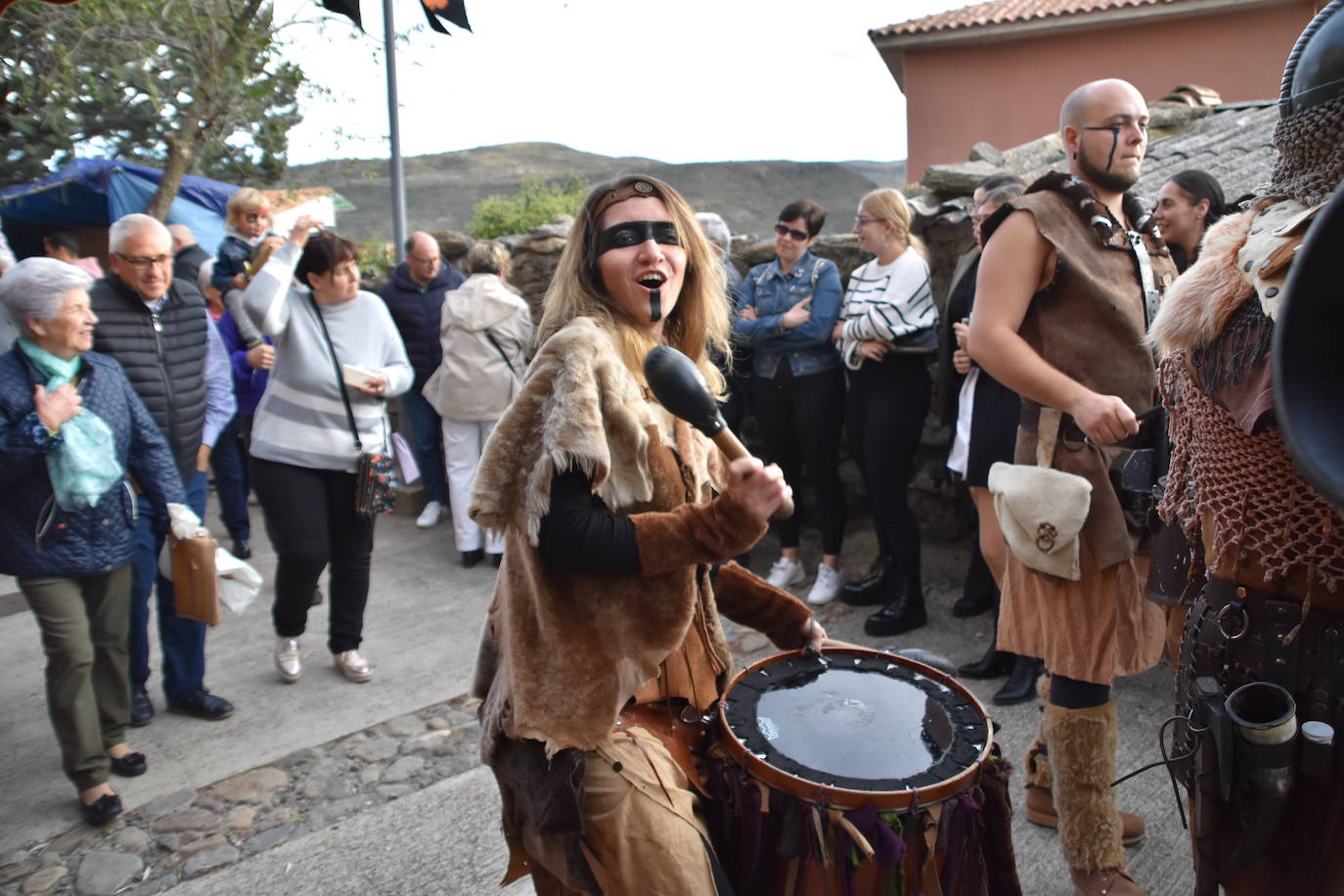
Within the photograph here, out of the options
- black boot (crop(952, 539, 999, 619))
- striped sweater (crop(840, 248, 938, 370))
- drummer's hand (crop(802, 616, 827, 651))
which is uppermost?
striped sweater (crop(840, 248, 938, 370))

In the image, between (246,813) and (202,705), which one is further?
(202,705)

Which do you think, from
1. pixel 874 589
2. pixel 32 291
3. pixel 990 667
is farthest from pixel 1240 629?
pixel 32 291

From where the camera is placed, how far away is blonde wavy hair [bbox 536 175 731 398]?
1.84m

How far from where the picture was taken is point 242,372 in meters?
5.45

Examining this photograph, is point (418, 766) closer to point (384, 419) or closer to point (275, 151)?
point (384, 419)

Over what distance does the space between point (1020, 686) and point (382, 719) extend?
8.49ft

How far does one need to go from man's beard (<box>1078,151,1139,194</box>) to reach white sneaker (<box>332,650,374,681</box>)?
11.4 ft

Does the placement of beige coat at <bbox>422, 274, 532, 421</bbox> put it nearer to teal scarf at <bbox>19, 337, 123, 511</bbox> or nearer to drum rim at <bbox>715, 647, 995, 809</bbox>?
teal scarf at <bbox>19, 337, 123, 511</bbox>

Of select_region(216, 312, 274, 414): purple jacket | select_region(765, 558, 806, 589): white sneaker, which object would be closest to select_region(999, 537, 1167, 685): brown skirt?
select_region(765, 558, 806, 589): white sneaker

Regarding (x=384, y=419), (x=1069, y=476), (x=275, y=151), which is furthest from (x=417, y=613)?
A: (x=275, y=151)

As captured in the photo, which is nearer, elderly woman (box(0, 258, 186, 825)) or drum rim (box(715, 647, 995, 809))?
drum rim (box(715, 647, 995, 809))

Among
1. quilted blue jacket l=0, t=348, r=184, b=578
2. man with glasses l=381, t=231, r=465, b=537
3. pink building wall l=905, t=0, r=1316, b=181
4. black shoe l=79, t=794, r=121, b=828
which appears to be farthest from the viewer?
pink building wall l=905, t=0, r=1316, b=181

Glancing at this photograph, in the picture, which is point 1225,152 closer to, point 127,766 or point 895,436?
point 895,436

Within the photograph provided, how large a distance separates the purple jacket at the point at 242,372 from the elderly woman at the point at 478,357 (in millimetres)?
1044
